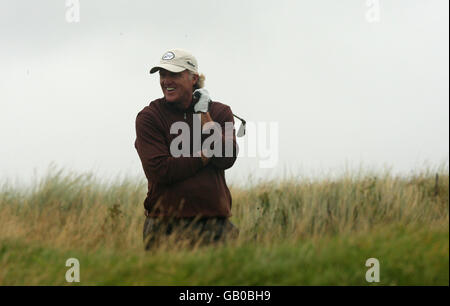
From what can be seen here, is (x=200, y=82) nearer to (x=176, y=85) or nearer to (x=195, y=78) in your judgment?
(x=195, y=78)

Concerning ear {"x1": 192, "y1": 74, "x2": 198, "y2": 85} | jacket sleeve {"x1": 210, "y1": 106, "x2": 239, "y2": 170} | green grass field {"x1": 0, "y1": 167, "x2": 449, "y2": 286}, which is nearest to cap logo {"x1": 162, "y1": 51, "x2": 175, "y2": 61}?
ear {"x1": 192, "y1": 74, "x2": 198, "y2": 85}

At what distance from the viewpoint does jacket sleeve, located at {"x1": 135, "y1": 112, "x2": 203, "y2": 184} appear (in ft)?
16.1

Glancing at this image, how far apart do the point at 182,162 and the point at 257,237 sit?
5.14ft

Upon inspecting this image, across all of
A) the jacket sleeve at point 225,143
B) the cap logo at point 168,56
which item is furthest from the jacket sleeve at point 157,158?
the cap logo at point 168,56

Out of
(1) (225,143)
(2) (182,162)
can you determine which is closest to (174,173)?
(2) (182,162)

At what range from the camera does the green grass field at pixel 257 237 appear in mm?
4254

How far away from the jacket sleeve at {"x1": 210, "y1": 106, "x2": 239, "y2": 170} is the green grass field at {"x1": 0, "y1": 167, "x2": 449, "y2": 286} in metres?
0.78

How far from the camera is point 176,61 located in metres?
5.18

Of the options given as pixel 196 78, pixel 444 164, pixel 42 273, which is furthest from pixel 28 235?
pixel 444 164

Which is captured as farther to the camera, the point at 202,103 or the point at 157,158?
the point at 202,103

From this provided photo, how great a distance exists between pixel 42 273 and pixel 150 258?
39.4 inches

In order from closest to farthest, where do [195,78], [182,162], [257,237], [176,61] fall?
1. [182,162]
2. [176,61]
3. [195,78]
4. [257,237]

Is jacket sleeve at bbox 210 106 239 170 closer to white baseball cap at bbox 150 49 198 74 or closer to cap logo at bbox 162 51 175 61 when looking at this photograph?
white baseball cap at bbox 150 49 198 74

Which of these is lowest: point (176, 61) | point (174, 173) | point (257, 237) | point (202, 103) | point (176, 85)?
point (257, 237)
